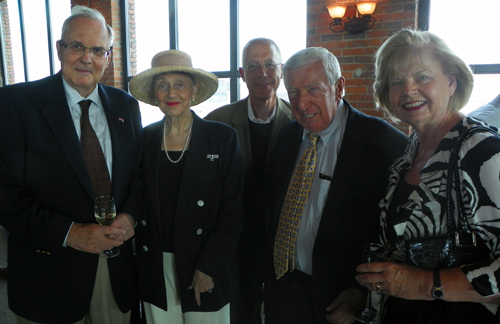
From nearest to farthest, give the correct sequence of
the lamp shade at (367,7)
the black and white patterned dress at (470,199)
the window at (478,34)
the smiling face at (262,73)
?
the black and white patterned dress at (470,199) < the smiling face at (262,73) < the window at (478,34) < the lamp shade at (367,7)

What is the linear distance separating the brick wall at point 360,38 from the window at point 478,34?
14.2 inches

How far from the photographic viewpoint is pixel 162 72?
1.81m

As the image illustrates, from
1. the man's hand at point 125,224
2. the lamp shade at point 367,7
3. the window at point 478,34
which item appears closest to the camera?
the man's hand at point 125,224

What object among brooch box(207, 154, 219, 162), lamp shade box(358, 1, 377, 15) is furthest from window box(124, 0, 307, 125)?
brooch box(207, 154, 219, 162)

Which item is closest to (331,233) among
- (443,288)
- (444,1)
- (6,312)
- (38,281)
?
(443,288)

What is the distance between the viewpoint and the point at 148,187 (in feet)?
5.66

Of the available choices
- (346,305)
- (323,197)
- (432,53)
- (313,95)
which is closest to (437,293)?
(346,305)

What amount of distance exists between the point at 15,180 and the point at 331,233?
1397mm

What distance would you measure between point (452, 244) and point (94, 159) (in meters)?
1.49

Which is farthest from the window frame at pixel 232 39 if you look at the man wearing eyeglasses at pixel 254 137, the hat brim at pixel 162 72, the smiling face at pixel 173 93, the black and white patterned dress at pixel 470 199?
the black and white patterned dress at pixel 470 199

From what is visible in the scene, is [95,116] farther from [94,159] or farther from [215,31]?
[215,31]

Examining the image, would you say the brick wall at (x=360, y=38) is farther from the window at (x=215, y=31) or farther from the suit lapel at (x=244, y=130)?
the suit lapel at (x=244, y=130)

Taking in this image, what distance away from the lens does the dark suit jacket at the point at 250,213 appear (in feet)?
7.39

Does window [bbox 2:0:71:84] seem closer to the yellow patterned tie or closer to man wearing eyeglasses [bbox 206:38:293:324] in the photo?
man wearing eyeglasses [bbox 206:38:293:324]
